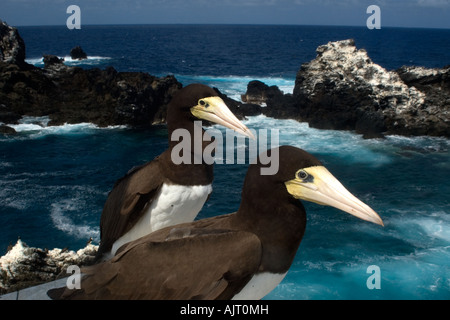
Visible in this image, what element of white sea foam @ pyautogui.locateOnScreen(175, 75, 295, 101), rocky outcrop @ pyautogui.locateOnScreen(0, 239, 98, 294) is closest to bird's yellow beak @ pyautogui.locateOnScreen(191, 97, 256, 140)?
rocky outcrop @ pyautogui.locateOnScreen(0, 239, 98, 294)

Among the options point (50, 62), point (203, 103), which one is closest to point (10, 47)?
point (50, 62)

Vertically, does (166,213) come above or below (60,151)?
above

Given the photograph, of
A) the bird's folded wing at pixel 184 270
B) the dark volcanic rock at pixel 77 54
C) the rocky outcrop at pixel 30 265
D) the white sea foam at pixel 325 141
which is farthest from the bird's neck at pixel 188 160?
the dark volcanic rock at pixel 77 54

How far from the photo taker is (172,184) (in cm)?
493

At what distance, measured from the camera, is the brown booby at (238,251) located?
10.8 ft

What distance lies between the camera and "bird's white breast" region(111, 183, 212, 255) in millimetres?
4930

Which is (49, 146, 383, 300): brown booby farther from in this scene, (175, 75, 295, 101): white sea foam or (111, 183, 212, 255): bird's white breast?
(175, 75, 295, 101): white sea foam

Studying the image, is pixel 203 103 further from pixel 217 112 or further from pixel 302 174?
pixel 302 174

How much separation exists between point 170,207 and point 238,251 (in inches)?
71.9

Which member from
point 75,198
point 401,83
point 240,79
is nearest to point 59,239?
point 75,198

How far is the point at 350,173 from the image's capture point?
25.2m
